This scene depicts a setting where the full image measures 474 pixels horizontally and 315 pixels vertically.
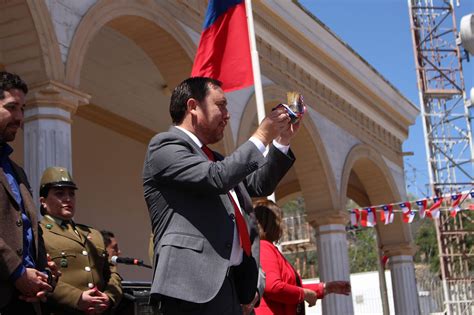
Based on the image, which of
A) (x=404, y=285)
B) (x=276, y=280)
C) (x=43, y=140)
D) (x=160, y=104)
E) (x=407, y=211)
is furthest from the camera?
(x=404, y=285)

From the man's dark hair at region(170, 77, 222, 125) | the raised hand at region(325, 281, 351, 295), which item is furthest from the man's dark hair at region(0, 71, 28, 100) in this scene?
the raised hand at region(325, 281, 351, 295)

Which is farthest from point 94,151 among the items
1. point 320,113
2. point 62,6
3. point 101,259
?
point 101,259

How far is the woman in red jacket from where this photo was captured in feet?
13.5

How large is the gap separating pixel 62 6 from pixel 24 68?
786 mm

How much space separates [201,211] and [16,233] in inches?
32.3

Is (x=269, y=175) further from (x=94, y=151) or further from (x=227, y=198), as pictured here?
(x=94, y=151)

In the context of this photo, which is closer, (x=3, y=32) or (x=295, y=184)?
(x=3, y=32)

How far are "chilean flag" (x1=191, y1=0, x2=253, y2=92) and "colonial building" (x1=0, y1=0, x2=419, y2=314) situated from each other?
1219 millimetres

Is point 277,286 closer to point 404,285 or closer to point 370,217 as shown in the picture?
point 370,217

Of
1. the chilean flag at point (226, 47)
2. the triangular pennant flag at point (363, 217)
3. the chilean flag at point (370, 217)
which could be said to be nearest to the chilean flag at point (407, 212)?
the chilean flag at point (370, 217)

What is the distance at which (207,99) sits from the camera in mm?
2896

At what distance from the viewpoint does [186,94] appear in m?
2.93

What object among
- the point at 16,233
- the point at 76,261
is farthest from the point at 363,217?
the point at 16,233

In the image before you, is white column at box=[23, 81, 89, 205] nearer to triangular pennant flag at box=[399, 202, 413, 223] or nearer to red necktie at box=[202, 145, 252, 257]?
red necktie at box=[202, 145, 252, 257]
